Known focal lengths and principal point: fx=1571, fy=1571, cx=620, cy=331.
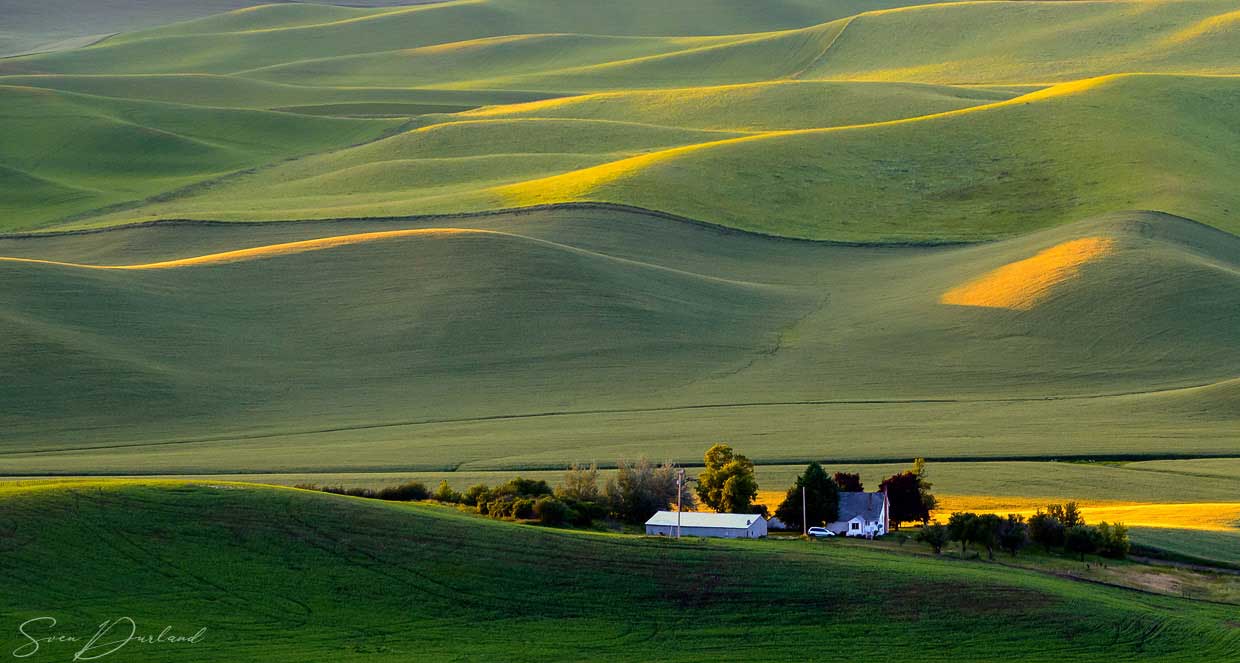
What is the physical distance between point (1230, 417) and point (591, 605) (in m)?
28.8

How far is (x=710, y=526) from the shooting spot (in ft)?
111

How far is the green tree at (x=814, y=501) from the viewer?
34.9 meters

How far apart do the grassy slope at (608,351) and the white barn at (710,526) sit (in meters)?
8.60

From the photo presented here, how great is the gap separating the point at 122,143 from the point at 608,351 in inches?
2433

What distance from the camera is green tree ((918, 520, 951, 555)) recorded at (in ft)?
104

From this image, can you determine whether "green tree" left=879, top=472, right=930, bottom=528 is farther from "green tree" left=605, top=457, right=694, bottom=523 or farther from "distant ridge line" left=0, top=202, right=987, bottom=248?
"distant ridge line" left=0, top=202, right=987, bottom=248

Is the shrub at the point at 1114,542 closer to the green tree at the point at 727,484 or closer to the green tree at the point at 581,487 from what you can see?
the green tree at the point at 727,484

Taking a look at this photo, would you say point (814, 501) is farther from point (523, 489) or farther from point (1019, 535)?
point (523, 489)

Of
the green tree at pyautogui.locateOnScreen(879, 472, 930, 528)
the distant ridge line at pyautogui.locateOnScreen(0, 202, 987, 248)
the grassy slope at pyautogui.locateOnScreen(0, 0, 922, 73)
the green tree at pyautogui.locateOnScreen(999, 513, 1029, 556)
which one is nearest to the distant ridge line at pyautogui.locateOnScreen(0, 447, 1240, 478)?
the green tree at pyautogui.locateOnScreen(879, 472, 930, 528)

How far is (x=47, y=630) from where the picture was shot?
24469 millimetres

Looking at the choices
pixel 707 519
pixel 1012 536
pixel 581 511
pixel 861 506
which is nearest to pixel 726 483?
pixel 707 519

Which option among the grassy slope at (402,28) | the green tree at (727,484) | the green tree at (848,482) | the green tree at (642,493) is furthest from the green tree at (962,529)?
the grassy slope at (402,28)

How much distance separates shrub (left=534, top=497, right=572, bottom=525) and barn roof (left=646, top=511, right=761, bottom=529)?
6.96 feet

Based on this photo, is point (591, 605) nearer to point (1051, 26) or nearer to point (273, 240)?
point (273, 240)
